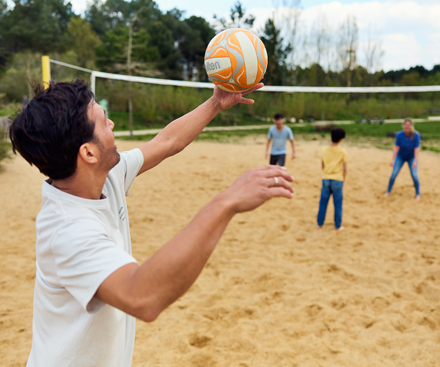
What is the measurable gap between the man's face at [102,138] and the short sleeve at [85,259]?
239mm

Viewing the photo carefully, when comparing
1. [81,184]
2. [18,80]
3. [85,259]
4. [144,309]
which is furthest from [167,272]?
[18,80]

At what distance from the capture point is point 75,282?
2.94 ft

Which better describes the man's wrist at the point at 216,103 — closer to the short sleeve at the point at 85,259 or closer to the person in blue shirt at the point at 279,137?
the short sleeve at the point at 85,259

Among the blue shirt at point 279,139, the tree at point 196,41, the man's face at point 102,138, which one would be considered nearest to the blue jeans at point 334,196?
the blue shirt at point 279,139

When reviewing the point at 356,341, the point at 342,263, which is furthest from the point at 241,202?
the point at 342,263

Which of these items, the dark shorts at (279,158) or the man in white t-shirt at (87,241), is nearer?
the man in white t-shirt at (87,241)

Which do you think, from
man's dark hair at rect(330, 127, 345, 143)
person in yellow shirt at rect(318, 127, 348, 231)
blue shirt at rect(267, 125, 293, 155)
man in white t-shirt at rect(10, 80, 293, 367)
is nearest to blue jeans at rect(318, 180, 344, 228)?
person in yellow shirt at rect(318, 127, 348, 231)

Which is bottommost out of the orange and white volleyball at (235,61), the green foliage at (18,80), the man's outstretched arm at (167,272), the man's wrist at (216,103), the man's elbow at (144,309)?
the man's elbow at (144,309)

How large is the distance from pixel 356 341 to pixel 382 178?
20.8 feet

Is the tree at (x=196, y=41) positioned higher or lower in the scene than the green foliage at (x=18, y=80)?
higher

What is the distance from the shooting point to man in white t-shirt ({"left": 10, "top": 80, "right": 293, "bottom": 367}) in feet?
2.81

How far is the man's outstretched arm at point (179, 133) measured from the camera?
68.2 inches

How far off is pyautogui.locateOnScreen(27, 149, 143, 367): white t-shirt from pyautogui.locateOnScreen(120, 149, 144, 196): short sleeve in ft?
1.22

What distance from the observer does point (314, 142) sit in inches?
569
